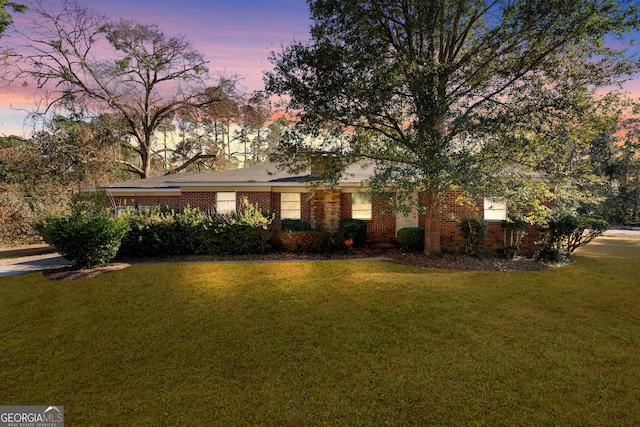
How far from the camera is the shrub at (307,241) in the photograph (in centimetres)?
1273

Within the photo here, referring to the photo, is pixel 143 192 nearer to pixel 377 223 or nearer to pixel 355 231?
pixel 355 231

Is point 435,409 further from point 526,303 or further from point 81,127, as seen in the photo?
point 81,127

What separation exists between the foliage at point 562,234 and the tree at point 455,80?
2.06 metres

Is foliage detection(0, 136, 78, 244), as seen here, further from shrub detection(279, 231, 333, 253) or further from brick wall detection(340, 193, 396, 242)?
brick wall detection(340, 193, 396, 242)

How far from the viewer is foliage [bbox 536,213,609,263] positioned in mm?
11391

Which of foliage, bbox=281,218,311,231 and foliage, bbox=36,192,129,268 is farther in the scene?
foliage, bbox=281,218,311,231

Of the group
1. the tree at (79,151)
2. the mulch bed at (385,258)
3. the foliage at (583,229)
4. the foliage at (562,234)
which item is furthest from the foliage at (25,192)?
the foliage at (583,229)

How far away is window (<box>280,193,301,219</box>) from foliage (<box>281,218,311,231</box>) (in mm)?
1008

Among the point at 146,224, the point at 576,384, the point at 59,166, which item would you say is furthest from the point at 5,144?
the point at 576,384

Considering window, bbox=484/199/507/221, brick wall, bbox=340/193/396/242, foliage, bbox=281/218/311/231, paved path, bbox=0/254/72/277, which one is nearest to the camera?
paved path, bbox=0/254/72/277
